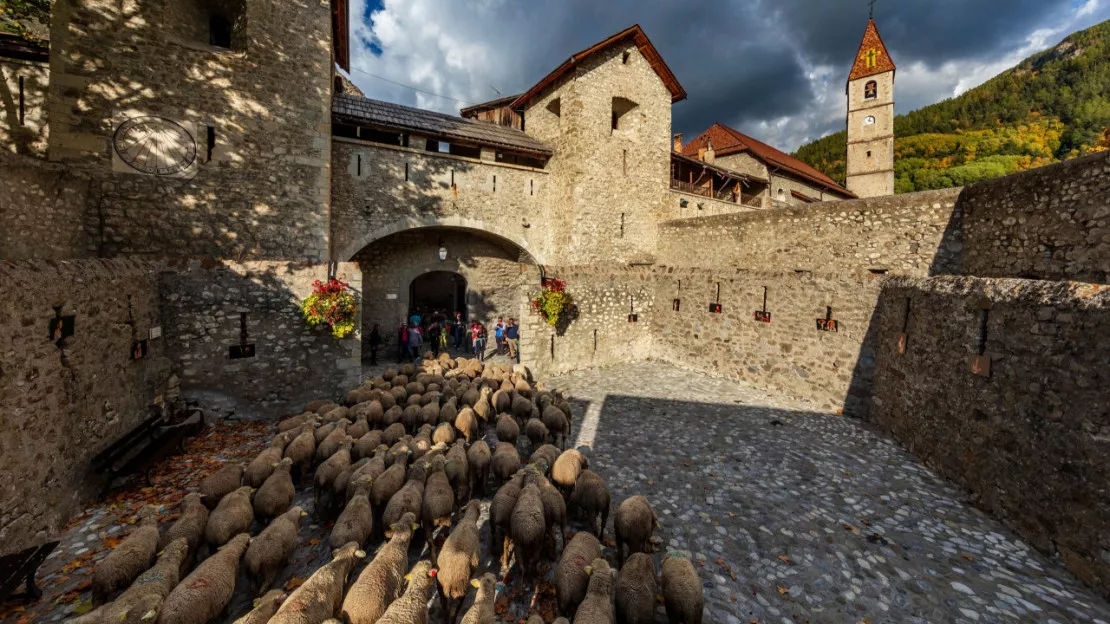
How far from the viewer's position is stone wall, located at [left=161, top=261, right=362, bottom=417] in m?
7.93

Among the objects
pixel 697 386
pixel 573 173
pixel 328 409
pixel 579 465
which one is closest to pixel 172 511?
pixel 328 409

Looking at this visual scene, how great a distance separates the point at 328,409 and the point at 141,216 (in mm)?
6777

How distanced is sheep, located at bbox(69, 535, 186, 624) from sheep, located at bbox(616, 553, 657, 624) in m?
3.49

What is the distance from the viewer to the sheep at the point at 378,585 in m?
3.09

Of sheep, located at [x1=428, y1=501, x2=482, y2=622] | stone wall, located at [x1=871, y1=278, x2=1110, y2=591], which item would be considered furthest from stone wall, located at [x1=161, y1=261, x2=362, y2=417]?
stone wall, located at [x1=871, y1=278, x2=1110, y2=591]

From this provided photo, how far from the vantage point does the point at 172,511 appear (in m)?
5.18

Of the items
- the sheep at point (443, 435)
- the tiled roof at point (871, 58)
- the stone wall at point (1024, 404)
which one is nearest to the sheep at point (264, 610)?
the sheep at point (443, 435)

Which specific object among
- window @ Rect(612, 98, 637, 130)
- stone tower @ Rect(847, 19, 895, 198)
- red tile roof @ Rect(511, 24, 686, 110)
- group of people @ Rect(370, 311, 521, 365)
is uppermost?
stone tower @ Rect(847, 19, 895, 198)

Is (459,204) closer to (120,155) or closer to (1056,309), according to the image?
(120,155)

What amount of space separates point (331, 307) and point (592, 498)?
267 inches

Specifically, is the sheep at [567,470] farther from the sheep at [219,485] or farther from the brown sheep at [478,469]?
the sheep at [219,485]

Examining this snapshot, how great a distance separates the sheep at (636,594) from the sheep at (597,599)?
0.12 m

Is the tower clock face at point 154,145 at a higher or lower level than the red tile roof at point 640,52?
lower

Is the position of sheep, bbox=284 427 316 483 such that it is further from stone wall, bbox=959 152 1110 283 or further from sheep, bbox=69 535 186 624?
stone wall, bbox=959 152 1110 283
